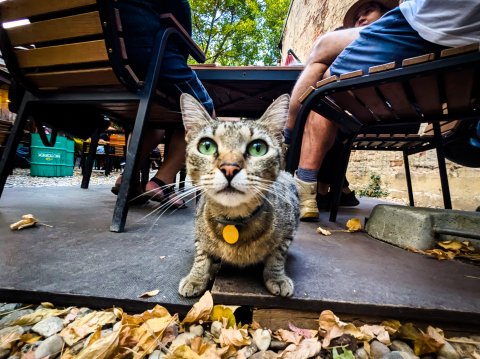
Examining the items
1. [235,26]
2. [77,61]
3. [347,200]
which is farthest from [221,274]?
[235,26]

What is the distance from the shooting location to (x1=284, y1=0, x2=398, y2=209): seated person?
7.12ft

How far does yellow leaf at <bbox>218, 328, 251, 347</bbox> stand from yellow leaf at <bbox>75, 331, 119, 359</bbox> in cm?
30

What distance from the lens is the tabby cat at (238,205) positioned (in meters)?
0.91

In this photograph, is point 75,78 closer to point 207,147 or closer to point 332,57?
point 207,147

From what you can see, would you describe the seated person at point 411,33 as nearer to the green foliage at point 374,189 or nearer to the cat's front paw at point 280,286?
the cat's front paw at point 280,286

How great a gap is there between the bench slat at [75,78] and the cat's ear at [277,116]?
1076 millimetres

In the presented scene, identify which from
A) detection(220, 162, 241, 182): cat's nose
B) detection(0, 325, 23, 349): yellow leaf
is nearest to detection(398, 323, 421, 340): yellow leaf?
detection(220, 162, 241, 182): cat's nose

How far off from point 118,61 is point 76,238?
107 centimetres

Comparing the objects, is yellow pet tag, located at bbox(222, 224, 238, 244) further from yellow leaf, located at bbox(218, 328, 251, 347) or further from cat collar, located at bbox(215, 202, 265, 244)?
yellow leaf, located at bbox(218, 328, 251, 347)

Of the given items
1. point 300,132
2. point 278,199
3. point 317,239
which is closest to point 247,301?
point 278,199

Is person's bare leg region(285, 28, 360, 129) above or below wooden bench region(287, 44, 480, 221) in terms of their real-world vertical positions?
above

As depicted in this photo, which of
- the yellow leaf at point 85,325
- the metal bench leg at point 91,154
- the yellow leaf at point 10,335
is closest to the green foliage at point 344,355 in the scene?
the yellow leaf at point 85,325

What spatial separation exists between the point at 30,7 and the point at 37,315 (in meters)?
1.81

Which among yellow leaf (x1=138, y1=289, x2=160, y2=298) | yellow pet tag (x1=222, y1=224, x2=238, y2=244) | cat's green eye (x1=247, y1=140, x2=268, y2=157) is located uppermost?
cat's green eye (x1=247, y1=140, x2=268, y2=157)
